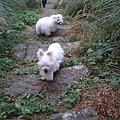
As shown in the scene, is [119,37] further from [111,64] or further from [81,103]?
[81,103]

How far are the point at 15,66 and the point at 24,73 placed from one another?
1.24 feet

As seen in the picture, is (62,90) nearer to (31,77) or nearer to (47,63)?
(47,63)

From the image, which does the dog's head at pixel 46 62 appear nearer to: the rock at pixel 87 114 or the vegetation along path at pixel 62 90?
the vegetation along path at pixel 62 90

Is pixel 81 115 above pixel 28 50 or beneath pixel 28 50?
beneath

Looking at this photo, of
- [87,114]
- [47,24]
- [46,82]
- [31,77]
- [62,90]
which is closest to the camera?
[87,114]

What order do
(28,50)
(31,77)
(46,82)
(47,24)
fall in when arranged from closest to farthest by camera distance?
(46,82) → (31,77) → (28,50) → (47,24)

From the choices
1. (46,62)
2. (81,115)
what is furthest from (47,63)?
(81,115)

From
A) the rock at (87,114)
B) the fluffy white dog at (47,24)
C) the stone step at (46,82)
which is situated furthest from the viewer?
the fluffy white dog at (47,24)

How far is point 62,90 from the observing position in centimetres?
314

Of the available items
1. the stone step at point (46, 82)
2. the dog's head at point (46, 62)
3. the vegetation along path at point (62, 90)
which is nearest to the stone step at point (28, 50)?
the vegetation along path at point (62, 90)

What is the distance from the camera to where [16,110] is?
2.74 metres

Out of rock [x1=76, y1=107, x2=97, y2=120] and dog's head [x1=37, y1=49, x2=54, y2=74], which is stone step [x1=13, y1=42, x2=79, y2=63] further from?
rock [x1=76, y1=107, x2=97, y2=120]

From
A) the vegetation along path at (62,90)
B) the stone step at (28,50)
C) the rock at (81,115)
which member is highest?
the stone step at (28,50)

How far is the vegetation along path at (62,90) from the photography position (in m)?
2.63
